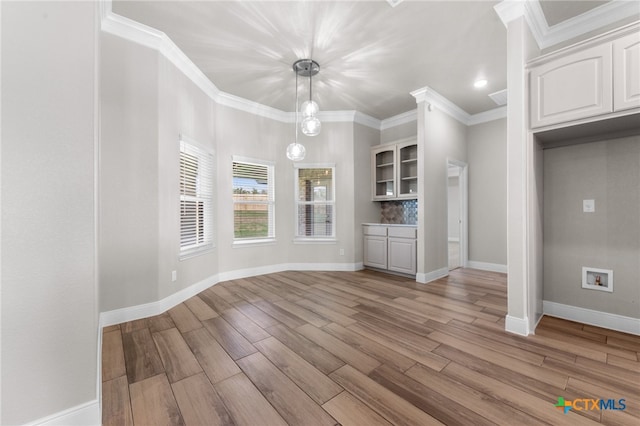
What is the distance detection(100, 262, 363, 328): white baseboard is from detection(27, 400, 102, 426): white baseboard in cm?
149

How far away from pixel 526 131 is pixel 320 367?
269cm

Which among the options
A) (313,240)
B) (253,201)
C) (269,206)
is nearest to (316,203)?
(313,240)

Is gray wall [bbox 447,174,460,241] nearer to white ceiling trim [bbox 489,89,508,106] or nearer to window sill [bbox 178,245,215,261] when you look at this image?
white ceiling trim [bbox 489,89,508,106]

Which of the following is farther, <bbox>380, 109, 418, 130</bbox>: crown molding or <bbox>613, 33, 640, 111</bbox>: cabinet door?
<bbox>380, 109, 418, 130</bbox>: crown molding

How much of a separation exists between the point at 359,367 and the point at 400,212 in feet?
12.3

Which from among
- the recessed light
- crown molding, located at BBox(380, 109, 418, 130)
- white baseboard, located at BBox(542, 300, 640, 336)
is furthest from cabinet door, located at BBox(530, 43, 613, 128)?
crown molding, located at BBox(380, 109, 418, 130)

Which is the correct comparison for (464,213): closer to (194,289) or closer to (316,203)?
(316,203)

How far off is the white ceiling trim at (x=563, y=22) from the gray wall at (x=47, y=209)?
3186mm

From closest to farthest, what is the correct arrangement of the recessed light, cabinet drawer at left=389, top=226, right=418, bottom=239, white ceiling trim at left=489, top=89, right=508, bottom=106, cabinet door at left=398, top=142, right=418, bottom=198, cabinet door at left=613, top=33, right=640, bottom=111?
cabinet door at left=613, top=33, right=640, bottom=111
the recessed light
white ceiling trim at left=489, top=89, right=508, bottom=106
cabinet drawer at left=389, top=226, right=418, bottom=239
cabinet door at left=398, top=142, right=418, bottom=198

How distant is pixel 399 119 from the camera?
5086 mm

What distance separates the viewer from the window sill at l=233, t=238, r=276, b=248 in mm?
4287

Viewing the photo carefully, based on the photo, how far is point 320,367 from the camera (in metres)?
1.84

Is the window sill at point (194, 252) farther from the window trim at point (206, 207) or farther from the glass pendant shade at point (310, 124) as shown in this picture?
the glass pendant shade at point (310, 124)

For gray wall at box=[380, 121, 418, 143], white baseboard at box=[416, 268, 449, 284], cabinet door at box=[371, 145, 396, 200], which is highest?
gray wall at box=[380, 121, 418, 143]
